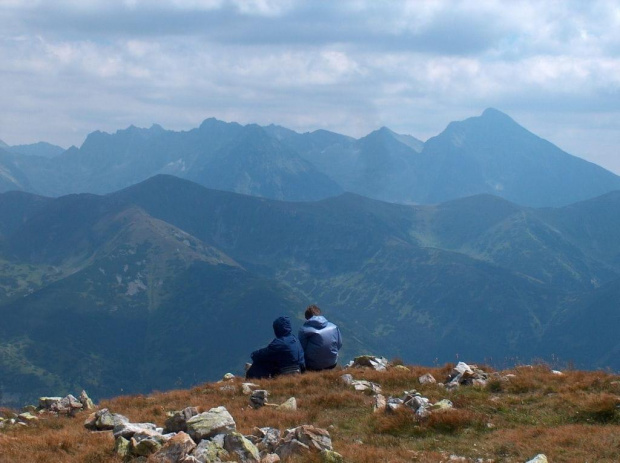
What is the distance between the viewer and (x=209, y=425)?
13500 mm

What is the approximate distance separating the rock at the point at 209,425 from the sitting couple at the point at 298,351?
7.97 metres

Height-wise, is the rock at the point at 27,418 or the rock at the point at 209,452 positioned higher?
the rock at the point at 209,452

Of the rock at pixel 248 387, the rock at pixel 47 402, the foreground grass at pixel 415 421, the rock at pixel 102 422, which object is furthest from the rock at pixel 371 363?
the rock at pixel 47 402

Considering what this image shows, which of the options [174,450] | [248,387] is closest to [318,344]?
[248,387]

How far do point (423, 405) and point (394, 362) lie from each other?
9.38 metres

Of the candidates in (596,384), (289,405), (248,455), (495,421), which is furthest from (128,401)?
(596,384)

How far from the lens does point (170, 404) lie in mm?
19734

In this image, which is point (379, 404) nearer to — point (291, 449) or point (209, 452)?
point (291, 449)

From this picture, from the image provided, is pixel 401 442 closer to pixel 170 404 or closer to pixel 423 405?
pixel 423 405

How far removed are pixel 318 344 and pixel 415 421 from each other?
28.2ft

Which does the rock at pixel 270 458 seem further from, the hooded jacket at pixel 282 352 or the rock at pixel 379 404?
the hooded jacket at pixel 282 352

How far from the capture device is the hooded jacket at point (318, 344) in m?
23.4

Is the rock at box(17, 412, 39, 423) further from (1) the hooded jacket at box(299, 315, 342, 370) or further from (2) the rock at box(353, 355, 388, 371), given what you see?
(2) the rock at box(353, 355, 388, 371)

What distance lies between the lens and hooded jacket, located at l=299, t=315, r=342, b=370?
2344 cm
